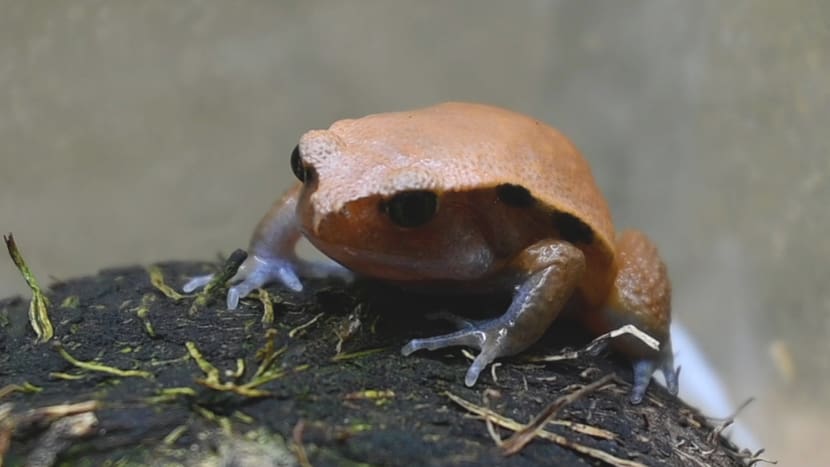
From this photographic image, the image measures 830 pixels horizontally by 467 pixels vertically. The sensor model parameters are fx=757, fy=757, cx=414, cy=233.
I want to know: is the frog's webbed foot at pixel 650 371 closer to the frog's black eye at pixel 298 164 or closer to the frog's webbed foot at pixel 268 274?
the frog's webbed foot at pixel 268 274

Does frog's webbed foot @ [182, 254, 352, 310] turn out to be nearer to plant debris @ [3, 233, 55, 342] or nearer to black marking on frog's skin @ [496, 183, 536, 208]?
plant debris @ [3, 233, 55, 342]

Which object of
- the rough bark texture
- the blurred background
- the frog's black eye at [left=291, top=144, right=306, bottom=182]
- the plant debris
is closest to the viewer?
the rough bark texture

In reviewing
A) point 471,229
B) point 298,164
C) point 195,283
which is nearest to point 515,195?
point 471,229

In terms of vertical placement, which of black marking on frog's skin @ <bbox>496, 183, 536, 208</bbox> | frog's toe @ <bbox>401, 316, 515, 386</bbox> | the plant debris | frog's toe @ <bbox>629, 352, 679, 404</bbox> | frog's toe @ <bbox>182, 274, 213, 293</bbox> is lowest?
the plant debris

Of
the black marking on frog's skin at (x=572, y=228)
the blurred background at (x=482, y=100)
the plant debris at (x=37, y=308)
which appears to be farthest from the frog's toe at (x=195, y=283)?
the blurred background at (x=482, y=100)

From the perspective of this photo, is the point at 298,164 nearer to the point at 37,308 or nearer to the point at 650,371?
the point at 37,308

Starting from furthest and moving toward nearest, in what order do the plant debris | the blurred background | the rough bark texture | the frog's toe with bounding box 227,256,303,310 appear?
the blurred background < the frog's toe with bounding box 227,256,303,310 < the plant debris < the rough bark texture

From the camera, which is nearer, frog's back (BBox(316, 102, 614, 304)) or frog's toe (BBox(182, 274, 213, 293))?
frog's back (BBox(316, 102, 614, 304))

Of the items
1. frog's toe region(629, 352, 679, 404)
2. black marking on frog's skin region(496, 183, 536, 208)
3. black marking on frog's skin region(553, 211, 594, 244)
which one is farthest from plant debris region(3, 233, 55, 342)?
frog's toe region(629, 352, 679, 404)
